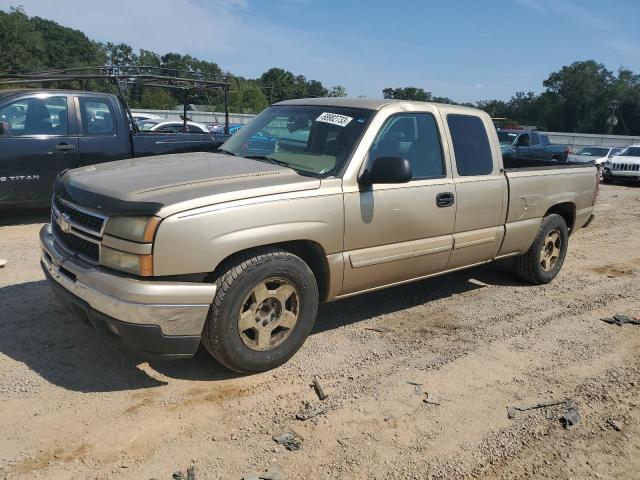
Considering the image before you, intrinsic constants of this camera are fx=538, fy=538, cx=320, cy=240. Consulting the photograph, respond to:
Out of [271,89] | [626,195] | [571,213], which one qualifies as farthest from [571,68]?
[571,213]

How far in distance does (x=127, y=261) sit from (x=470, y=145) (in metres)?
3.16

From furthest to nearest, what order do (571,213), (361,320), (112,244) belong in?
1. (571,213)
2. (361,320)
3. (112,244)

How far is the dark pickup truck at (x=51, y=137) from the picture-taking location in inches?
275

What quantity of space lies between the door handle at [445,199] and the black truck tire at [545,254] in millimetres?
1650

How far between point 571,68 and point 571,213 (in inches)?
3723

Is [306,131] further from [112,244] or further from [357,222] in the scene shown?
[112,244]

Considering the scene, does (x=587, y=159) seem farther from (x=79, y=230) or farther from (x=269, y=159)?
(x=79, y=230)

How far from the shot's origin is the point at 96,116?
7715 mm

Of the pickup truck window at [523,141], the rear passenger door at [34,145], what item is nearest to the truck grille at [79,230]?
the rear passenger door at [34,145]

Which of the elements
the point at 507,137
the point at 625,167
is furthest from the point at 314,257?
the point at 625,167

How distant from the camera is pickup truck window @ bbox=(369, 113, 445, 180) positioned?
411 cm

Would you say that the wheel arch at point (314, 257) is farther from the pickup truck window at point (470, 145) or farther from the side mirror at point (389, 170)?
the pickup truck window at point (470, 145)

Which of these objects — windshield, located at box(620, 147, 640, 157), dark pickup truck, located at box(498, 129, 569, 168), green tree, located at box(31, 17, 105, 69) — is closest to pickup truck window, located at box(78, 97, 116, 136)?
dark pickup truck, located at box(498, 129, 569, 168)

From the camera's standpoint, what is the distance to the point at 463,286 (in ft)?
19.1
